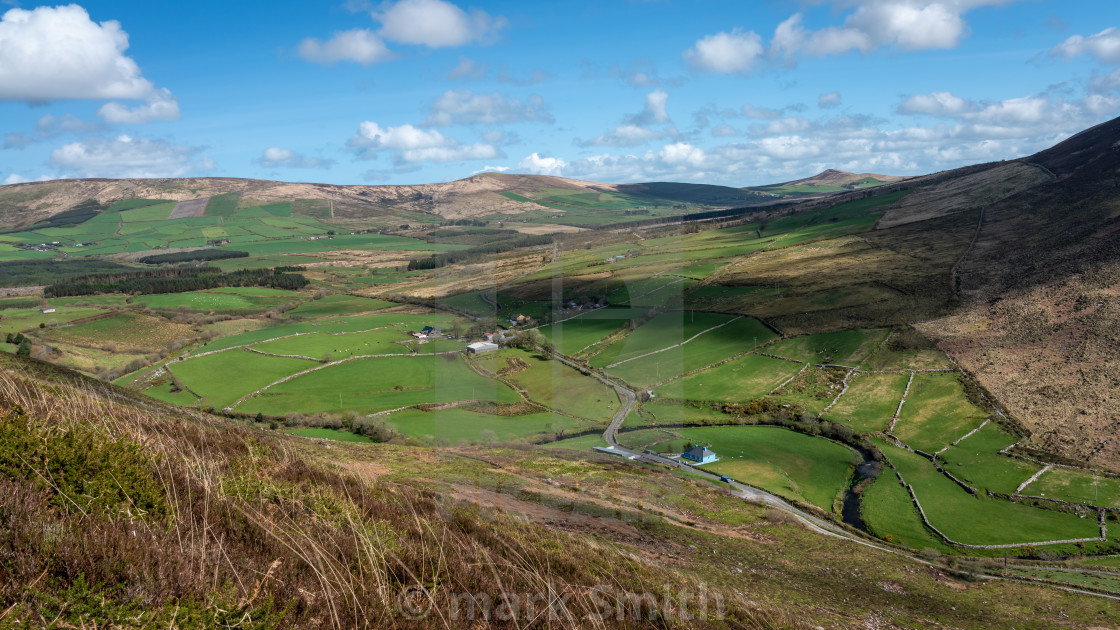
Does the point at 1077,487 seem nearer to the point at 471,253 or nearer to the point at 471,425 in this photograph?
the point at 471,425

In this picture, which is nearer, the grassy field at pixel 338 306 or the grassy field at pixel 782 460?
the grassy field at pixel 782 460

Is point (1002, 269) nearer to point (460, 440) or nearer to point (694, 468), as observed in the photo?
point (694, 468)

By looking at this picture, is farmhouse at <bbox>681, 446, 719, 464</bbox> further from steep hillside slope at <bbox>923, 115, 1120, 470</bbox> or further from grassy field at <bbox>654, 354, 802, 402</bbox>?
steep hillside slope at <bbox>923, 115, 1120, 470</bbox>

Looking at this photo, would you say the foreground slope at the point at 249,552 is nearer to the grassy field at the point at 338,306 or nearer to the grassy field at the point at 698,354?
the grassy field at the point at 698,354

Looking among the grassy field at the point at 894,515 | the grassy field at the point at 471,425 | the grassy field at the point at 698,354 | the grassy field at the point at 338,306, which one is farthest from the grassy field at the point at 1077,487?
the grassy field at the point at 338,306

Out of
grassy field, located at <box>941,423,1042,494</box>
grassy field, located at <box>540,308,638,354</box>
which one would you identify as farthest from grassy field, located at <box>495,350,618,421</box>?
grassy field, located at <box>941,423,1042,494</box>

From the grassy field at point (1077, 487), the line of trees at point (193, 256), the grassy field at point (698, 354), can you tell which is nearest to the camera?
the grassy field at point (1077, 487)

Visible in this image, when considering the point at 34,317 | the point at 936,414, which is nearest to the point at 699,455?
the point at 936,414
